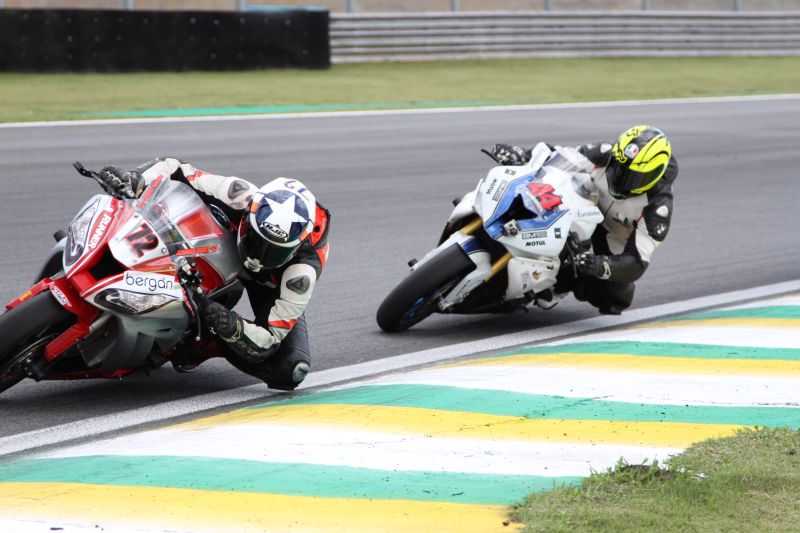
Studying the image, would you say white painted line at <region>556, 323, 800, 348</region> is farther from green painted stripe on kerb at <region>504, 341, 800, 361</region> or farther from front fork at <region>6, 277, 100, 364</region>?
front fork at <region>6, 277, 100, 364</region>

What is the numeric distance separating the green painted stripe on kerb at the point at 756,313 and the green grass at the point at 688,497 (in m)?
3.10

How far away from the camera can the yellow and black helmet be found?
7336 mm

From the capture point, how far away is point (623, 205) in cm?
762

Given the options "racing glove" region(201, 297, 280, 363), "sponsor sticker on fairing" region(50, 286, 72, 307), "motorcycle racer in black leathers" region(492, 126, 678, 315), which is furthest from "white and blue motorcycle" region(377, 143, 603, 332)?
"sponsor sticker on fairing" region(50, 286, 72, 307)

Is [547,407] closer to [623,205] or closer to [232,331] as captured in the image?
[232,331]

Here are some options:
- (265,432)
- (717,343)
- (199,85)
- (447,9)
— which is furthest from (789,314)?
(447,9)

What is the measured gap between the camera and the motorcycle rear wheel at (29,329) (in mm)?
5184

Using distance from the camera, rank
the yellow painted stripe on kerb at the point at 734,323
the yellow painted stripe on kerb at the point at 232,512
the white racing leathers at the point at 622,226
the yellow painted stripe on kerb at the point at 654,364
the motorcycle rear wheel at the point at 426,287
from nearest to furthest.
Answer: the yellow painted stripe on kerb at the point at 232,512
the yellow painted stripe on kerb at the point at 654,364
the motorcycle rear wheel at the point at 426,287
the yellow painted stripe on kerb at the point at 734,323
the white racing leathers at the point at 622,226

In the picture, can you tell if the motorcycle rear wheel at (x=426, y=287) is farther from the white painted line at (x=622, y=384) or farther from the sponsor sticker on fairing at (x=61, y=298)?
the sponsor sticker on fairing at (x=61, y=298)

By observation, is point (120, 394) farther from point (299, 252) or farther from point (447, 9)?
point (447, 9)

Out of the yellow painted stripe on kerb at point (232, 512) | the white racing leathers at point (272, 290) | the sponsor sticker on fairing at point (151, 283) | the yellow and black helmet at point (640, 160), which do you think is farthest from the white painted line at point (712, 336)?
the yellow painted stripe on kerb at point (232, 512)

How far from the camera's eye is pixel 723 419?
203 inches

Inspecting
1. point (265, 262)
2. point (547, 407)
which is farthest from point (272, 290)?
point (547, 407)

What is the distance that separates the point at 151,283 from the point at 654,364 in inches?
104
